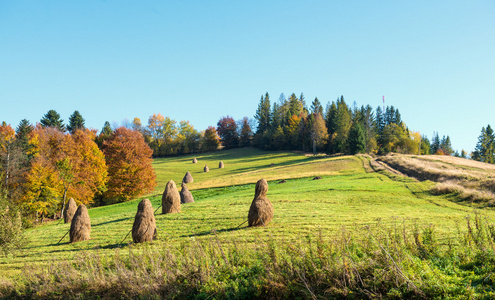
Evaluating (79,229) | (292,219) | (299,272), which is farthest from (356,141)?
(299,272)

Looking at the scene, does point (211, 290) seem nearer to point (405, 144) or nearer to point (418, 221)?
point (418, 221)

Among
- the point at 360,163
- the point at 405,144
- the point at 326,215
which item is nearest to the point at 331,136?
the point at 405,144

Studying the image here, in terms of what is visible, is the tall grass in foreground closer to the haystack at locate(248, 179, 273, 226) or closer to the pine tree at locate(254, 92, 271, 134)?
the haystack at locate(248, 179, 273, 226)

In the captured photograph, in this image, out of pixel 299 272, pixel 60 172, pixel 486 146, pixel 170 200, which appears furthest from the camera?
pixel 486 146

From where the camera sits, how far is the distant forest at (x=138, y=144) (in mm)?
39062

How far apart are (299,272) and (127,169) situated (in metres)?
44.3

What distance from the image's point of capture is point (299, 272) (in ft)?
27.5

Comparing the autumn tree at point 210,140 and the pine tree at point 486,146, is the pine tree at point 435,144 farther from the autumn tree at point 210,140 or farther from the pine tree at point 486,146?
the autumn tree at point 210,140

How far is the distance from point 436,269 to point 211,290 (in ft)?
18.7

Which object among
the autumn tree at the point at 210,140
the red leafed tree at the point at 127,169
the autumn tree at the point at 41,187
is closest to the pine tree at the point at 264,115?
the autumn tree at the point at 210,140

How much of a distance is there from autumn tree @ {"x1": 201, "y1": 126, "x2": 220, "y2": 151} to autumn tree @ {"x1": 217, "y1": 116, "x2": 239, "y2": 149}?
6181 mm

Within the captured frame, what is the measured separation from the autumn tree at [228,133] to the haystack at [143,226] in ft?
335

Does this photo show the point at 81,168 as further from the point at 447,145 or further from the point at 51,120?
the point at 447,145

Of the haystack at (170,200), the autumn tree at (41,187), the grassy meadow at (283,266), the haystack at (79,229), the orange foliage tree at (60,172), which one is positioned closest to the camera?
the grassy meadow at (283,266)
